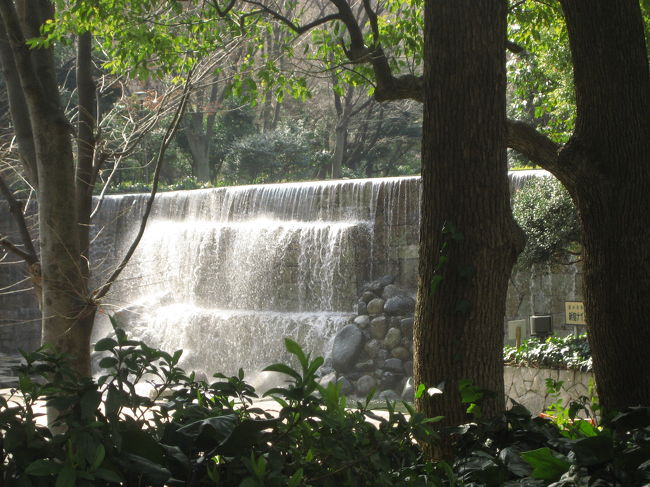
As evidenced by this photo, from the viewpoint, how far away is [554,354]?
32.4ft

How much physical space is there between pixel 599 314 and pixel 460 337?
851 millimetres

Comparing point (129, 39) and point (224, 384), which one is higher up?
point (129, 39)

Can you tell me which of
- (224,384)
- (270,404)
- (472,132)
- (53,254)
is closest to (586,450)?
A: (224,384)

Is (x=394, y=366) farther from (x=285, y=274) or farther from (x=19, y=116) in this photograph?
(x=19, y=116)

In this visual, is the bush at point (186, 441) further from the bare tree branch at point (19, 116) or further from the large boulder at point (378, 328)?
the large boulder at point (378, 328)

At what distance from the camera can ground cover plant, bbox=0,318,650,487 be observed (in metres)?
1.23

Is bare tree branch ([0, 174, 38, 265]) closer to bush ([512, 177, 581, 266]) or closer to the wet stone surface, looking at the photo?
the wet stone surface

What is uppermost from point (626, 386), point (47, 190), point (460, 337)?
point (47, 190)

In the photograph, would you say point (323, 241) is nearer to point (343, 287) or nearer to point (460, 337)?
point (343, 287)

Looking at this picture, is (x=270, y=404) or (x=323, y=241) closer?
(x=270, y=404)

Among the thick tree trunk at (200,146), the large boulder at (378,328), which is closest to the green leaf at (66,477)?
the large boulder at (378,328)

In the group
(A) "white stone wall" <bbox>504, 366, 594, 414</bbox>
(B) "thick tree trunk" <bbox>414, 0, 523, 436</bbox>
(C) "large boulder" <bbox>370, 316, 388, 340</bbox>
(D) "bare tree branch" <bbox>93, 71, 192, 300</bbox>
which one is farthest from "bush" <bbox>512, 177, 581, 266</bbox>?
(B) "thick tree trunk" <bbox>414, 0, 523, 436</bbox>

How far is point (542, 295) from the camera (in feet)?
46.1

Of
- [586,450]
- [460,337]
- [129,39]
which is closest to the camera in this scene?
[586,450]
